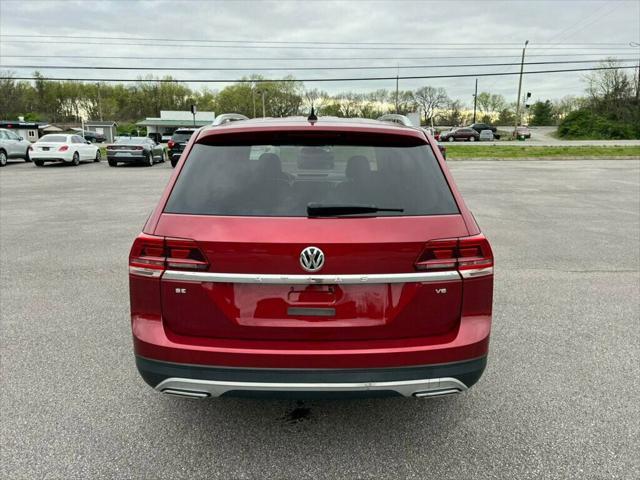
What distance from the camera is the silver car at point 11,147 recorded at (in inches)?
979

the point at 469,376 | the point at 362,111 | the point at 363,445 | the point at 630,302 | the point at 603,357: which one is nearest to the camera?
the point at 469,376

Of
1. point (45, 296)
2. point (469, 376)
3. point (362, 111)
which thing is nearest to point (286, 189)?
point (469, 376)

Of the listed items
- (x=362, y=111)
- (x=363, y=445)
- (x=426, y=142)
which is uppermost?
(x=362, y=111)

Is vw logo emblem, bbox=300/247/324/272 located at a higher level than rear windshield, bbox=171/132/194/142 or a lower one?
Answer: lower

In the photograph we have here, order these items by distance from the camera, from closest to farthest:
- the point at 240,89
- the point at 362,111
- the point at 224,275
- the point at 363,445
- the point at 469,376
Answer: the point at 224,275, the point at 469,376, the point at 363,445, the point at 362,111, the point at 240,89

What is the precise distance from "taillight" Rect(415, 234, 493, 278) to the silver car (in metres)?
27.9

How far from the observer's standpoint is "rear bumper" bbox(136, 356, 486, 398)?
7.92ft

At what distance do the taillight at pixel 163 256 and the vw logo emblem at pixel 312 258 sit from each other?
47cm

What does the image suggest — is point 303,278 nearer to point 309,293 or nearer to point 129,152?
point 309,293

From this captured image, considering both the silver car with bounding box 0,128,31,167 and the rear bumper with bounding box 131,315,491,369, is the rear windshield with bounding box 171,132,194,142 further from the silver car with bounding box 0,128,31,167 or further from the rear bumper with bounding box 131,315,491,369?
the rear bumper with bounding box 131,315,491,369

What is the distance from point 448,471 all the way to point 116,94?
4822 inches

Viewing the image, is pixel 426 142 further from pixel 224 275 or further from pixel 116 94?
pixel 116 94

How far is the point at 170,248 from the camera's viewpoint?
244 cm

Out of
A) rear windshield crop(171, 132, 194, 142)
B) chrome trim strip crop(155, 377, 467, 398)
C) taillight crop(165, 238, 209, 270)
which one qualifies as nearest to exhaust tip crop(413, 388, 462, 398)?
chrome trim strip crop(155, 377, 467, 398)
